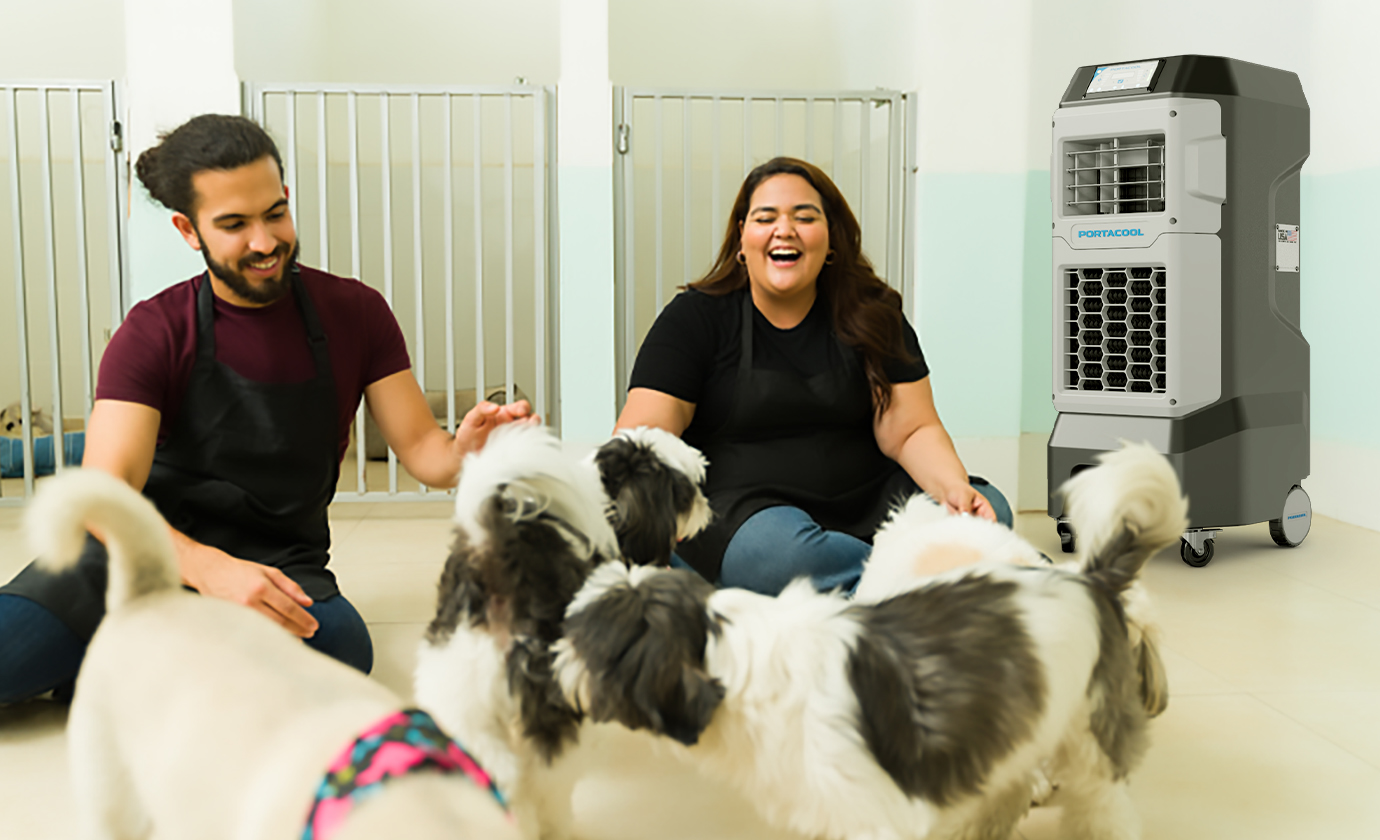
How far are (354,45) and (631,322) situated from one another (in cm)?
284

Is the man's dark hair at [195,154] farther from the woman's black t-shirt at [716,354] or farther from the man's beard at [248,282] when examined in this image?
the woman's black t-shirt at [716,354]

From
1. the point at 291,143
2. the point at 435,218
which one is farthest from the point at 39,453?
the point at 435,218

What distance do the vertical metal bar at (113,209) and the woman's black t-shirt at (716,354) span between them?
2.65 meters

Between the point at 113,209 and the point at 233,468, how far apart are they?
2396 mm

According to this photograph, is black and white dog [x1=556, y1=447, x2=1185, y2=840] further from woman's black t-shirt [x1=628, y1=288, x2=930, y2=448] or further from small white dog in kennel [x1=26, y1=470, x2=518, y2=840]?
woman's black t-shirt [x1=628, y1=288, x2=930, y2=448]

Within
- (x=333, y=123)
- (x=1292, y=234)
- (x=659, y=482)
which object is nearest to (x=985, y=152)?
(x=1292, y=234)

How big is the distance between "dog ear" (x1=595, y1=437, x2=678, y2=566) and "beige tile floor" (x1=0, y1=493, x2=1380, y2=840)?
0.47m

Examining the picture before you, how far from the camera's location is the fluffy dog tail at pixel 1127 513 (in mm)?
1376

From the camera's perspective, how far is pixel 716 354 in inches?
92.0

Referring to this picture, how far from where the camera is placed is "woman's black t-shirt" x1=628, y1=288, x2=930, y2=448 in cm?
228

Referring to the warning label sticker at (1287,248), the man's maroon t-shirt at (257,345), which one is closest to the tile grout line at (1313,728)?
the warning label sticker at (1287,248)

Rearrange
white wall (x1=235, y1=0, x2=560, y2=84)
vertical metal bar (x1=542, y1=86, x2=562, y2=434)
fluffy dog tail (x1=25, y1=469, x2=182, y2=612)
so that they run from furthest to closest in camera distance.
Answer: white wall (x1=235, y1=0, x2=560, y2=84), vertical metal bar (x1=542, y1=86, x2=562, y2=434), fluffy dog tail (x1=25, y1=469, x2=182, y2=612)

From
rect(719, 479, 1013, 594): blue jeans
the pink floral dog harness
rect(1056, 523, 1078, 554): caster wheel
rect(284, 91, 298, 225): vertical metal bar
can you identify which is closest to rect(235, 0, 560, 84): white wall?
rect(284, 91, 298, 225): vertical metal bar

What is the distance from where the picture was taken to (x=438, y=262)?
5.86 metres
